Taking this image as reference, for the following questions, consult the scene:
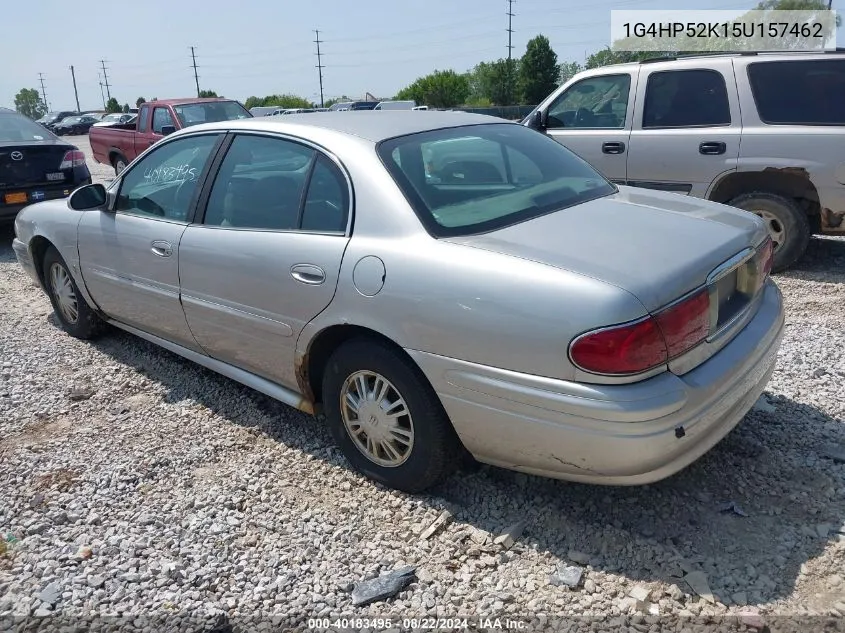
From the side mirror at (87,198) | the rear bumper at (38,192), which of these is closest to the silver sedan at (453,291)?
the side mirror at (87,198)

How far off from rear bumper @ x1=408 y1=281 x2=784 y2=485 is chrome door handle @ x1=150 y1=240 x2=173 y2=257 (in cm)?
180

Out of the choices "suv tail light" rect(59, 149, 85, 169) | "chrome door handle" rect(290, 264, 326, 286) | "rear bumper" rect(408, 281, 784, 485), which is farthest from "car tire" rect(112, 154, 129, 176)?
"rear bumper" rect(408, 281, 784, 485)

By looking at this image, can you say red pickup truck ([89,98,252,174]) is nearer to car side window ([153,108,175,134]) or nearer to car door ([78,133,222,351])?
car side window ([153,108,175,134])

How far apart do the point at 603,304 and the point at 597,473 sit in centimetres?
64

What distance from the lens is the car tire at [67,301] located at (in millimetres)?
4973

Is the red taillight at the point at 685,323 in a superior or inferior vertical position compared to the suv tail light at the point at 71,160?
inferior

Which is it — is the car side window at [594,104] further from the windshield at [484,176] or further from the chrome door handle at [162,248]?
the chrome door handle at [162,248]

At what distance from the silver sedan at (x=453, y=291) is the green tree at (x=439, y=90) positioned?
5827 cm

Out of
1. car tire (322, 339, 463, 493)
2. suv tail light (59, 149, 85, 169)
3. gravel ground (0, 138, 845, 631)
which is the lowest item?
gravel ground (0, 138, 845, 631)

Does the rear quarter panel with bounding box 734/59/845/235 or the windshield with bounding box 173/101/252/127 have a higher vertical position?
the windshield with bounding box 173/101/252/127

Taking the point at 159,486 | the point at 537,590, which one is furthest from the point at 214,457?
the point at 537,590

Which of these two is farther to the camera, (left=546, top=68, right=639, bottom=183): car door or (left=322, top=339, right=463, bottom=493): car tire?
(left=546, top=68, right=639, bottom=183): car door

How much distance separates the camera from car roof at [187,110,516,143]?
10.8 ft

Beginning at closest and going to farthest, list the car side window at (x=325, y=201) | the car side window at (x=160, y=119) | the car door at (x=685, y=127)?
the car side window at (x=325, y=201) → the car door at (x=685, y=127) → the car side window at (x=160, y=119)
